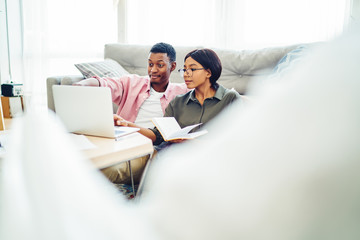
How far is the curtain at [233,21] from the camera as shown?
2904 millimetres

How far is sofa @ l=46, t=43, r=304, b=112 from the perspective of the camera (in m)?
2.27

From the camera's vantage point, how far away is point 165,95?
76.0 inches

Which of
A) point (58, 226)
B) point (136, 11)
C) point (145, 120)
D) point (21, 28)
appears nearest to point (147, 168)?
point (145, 120)

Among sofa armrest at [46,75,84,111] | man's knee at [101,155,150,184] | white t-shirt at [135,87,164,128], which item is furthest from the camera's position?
sofa armrest at [46,75,84,111]

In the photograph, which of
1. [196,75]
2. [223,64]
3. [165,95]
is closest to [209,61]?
[196,75]

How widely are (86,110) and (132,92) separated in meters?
0.83

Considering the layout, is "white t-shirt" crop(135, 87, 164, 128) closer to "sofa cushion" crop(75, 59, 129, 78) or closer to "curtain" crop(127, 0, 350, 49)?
"sofa cushion" crop(75, 59, 129, 78)

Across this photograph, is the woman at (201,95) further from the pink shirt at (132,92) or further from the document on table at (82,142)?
the document on table at (82,142)

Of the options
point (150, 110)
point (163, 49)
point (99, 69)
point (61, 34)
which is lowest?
point (150, 110)

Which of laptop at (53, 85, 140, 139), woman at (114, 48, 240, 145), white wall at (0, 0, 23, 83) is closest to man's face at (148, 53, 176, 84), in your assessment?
woman at (114, 48, 240, 145)

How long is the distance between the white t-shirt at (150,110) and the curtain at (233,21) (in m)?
1.64

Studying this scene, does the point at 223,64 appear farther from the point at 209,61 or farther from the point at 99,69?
the point at 99,69

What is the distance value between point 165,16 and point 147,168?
251 centimetres

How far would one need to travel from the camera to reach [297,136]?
250mm
